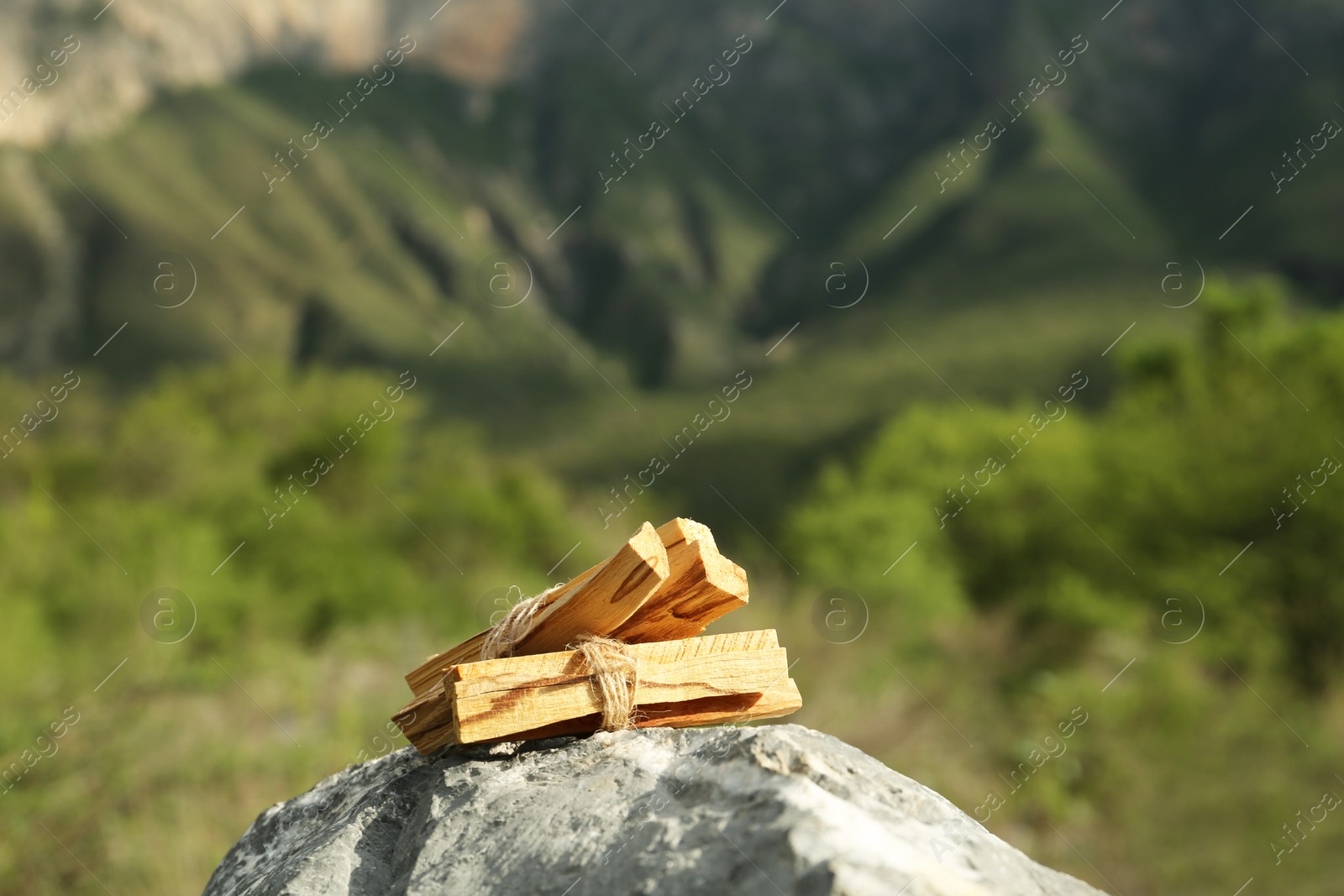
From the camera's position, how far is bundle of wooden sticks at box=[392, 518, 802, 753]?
5.16ft

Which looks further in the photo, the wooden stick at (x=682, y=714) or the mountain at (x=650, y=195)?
the mountain at (x=650, y=195)

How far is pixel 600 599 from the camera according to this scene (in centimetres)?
163

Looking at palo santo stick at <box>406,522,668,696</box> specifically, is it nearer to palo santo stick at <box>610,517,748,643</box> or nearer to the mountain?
palo santo stick at <box>610,517,748,643</box>

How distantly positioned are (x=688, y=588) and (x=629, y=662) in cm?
17

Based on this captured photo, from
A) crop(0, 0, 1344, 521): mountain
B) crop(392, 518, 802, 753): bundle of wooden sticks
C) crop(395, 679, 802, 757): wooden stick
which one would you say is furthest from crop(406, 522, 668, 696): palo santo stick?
crop(0, 0, 1344, 521): mountain

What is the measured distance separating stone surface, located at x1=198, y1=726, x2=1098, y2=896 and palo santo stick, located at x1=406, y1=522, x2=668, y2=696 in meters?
0.19

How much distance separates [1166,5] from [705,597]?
547 ft

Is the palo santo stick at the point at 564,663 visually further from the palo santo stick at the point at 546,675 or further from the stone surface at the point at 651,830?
the stone surface at the point at 651,830

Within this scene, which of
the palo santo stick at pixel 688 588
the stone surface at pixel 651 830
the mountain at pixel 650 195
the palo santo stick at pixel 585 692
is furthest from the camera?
the mountain at pixel 650 195

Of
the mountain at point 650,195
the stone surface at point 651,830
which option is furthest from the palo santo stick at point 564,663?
the mountain at point 650,195

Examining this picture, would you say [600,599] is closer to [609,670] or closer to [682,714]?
[609,670]

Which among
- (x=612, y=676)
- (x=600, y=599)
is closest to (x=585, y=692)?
(x=612, y=676)

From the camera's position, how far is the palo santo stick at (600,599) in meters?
1.57

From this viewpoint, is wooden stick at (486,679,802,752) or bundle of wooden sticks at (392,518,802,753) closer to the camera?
bundle of wooden sticks at (392,518,802,753)
